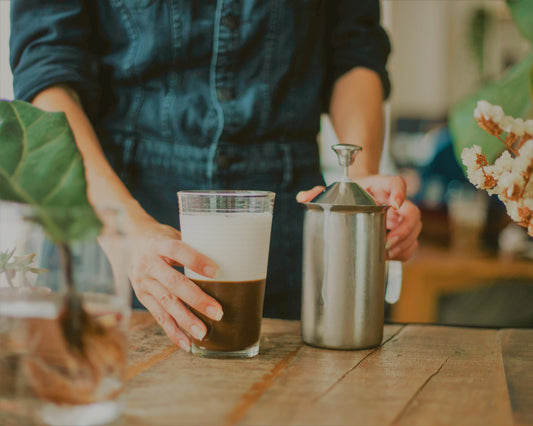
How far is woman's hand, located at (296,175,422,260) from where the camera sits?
1043 millimetres

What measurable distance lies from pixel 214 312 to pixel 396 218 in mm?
405

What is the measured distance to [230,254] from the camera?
0.82 meters

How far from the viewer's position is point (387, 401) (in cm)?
69

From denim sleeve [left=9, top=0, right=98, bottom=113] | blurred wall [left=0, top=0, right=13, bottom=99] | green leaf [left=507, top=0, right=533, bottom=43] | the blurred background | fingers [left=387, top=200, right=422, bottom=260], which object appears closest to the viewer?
green leaf [left=507, top=0, right=533, bottom=43]

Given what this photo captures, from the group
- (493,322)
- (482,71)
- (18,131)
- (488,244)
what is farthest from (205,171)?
(482,71)

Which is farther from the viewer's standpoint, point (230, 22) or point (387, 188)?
point (230, 22)

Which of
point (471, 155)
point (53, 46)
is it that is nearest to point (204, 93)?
point (53, 46)

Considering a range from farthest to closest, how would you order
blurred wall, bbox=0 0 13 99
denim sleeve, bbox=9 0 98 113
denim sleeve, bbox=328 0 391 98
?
blurred wall, bbox=0 0 13 99 → denim sleeve, bbox=328 0 391 98 → denim sleeve, bbox=9 0 98 113

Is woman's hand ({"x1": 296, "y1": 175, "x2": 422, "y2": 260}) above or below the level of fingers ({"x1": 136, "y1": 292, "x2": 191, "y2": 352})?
above

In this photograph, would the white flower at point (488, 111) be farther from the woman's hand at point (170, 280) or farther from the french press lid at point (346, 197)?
the woman's hand at point (170, 280)

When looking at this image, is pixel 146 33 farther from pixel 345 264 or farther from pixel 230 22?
pixel 345 264

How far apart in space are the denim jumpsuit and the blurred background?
341mm

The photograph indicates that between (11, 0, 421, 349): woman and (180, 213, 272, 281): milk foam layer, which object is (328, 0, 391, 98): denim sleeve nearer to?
(11, 0, 421, 349): woman

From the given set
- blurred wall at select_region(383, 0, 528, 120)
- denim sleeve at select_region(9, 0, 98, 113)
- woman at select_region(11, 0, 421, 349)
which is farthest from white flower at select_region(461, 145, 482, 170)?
blurred wall at select_region(383, 0, 528, 120)
